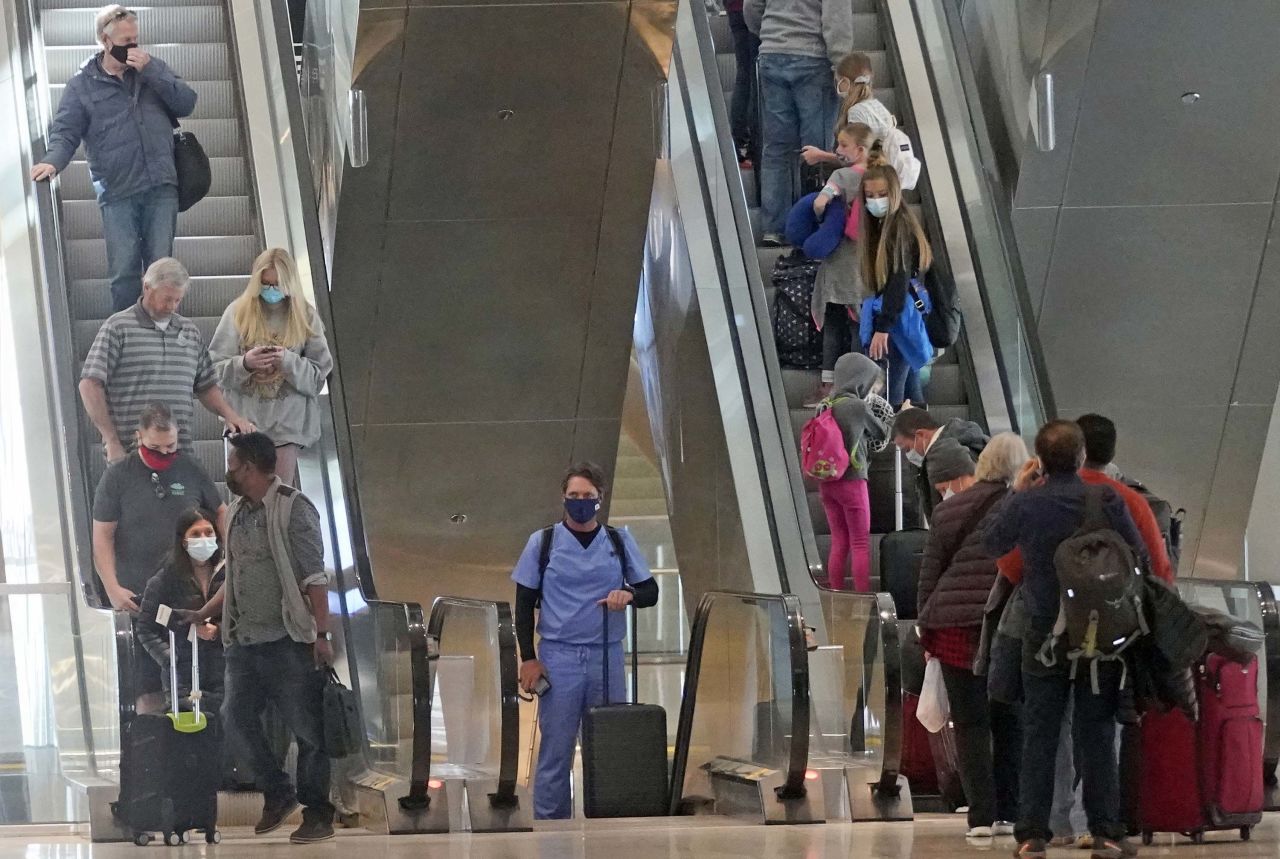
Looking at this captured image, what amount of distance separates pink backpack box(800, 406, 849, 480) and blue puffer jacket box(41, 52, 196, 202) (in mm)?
3157

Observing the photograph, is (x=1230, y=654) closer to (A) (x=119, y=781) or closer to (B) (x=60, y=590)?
(A) (x=119, y=781)

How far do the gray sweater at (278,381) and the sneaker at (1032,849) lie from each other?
3.21 metres

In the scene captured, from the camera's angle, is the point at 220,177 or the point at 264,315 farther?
the point at 220,177

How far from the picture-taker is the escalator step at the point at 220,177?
1049cm

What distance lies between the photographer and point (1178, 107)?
32.9 ft

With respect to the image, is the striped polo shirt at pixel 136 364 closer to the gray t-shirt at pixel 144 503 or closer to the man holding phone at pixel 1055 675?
the gray t-shirt at pixel 144 503

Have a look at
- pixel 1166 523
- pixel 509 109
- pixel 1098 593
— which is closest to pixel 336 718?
pixel 1098 593

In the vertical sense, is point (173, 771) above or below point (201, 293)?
below

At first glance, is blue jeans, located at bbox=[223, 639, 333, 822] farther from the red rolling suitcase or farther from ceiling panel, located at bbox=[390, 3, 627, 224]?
ceiling panel, located at bbox=[390, 3, 627, 224]

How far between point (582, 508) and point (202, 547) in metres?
1.99

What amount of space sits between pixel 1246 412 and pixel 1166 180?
146 centimetres

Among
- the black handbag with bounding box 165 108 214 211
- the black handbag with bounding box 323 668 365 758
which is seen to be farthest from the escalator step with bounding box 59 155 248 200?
the black handbag with bounding box 323 668 365 758

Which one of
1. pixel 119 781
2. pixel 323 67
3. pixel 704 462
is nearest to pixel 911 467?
pixel 704 462

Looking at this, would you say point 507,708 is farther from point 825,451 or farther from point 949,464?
point 825,451
